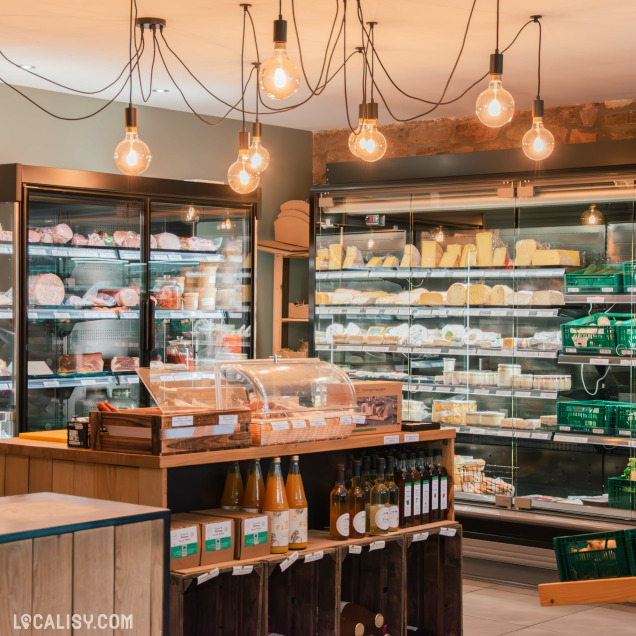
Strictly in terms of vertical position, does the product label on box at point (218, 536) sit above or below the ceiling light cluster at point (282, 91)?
below

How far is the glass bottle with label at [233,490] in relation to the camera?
3680 mm

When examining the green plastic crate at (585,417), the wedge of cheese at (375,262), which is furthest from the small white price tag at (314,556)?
the wedge of cheese at (375,262)

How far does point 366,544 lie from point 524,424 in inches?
98.8

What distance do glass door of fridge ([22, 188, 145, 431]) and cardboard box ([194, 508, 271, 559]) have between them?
2.74 m

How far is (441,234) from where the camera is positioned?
6.47 meters

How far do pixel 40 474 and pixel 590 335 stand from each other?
3.55m

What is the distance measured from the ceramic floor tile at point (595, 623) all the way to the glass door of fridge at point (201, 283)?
2973 millimetres

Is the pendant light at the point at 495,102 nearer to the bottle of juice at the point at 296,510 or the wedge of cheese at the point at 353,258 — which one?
the bottle of juice at the point at 296,510

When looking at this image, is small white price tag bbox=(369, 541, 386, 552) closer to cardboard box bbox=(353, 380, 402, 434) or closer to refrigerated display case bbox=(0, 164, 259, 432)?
cardboard box bbox=(353, 380, 402, 434)

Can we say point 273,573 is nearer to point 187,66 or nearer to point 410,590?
point 410,590

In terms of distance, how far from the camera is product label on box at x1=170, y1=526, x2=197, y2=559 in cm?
322

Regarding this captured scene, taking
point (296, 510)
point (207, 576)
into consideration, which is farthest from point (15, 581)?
point (296, 510)

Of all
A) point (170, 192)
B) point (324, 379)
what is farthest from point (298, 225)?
point (324, 379)

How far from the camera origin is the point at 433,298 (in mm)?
6430
